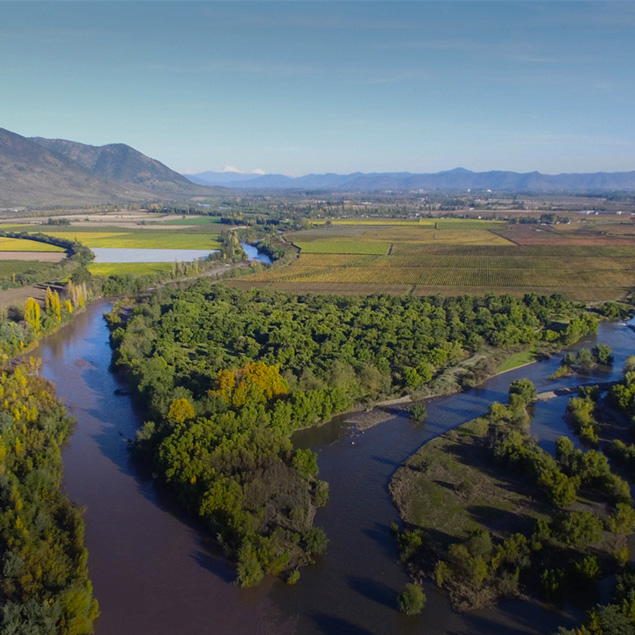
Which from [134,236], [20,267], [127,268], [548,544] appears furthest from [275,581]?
[134,236]

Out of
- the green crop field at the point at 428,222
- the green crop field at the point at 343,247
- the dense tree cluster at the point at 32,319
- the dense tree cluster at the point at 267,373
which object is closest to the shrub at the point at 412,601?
the dense tree cluster at the point at 267,373

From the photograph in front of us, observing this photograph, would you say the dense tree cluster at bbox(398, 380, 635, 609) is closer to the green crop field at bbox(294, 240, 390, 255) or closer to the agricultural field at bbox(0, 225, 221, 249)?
the green crop field at bbox(294, 240, 390, 255)

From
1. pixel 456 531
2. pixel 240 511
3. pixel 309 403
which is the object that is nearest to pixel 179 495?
pixel 240 511

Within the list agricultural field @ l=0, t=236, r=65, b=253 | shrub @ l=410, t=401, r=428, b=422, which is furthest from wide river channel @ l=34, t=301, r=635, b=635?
agricultural field @ l=0, t=236, r=65, b=253

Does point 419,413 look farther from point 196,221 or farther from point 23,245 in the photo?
point 196,221

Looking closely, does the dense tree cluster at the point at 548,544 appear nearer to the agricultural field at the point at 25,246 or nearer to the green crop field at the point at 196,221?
the agricultural field at the point at 25,246

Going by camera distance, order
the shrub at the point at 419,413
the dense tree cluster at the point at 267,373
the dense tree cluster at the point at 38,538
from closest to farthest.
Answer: the dense tree cluster at the point at 38,538 < the dense tree cluster at the point at 267,373 < the shrub at the point at 419,413
